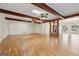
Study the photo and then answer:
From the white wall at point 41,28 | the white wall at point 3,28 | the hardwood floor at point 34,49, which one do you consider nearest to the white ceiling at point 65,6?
the hardwood floor at point 34,49

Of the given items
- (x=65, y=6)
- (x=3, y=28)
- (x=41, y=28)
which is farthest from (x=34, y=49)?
(x=41, y=28)

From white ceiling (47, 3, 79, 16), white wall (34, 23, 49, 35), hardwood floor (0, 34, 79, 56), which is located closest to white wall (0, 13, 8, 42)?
hardwood floor (0, 34, 79, 56)

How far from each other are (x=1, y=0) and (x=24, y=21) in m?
5.41

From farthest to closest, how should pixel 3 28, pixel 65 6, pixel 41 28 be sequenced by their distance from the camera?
pixel 41 28, pixel 3 28, pixel 65 6

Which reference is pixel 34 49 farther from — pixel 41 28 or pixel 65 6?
pixel 41 28

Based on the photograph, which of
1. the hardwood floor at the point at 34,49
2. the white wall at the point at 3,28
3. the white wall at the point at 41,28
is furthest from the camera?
the white wall at the point at 41,28

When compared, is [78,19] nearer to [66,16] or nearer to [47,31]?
[66,16]

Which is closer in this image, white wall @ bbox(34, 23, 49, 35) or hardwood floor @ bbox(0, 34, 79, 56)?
hardwood floor @ bbox(0, 34, 79, 56)

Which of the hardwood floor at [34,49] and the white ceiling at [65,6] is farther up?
the white ceiling at [65,6]

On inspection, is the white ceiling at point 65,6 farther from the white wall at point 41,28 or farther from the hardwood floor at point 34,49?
the white wall at point 41,28

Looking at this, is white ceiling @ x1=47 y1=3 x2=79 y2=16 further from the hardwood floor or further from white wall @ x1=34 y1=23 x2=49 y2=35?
white wall @ x1=34 y1=23 x2=49 y2=35

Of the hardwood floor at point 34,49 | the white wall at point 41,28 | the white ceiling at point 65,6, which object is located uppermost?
the white ceiling at point 65,6

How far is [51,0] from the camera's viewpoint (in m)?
1.90

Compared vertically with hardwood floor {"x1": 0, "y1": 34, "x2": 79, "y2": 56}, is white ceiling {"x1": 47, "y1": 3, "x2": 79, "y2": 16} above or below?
above
